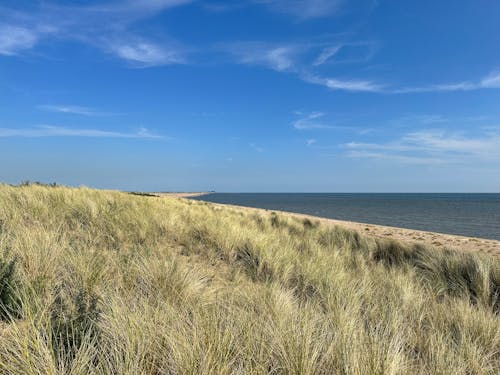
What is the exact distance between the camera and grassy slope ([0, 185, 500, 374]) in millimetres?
1981

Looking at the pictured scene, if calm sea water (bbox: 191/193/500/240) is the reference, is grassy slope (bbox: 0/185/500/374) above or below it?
above

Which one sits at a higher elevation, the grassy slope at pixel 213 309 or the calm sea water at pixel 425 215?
the grassy slope at pixel 213 309

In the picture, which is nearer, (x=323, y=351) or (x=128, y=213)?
(x=323, y=351)

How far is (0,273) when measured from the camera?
2.82 m

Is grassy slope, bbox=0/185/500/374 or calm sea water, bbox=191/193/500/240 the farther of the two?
calm sea water, bbox=191/193/500/240

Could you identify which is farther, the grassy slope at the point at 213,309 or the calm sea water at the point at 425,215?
the calm sea water at the point at 425,215

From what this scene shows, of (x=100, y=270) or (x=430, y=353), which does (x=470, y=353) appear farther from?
(x=100, y=270)

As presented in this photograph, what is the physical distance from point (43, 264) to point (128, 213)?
4.22 meters

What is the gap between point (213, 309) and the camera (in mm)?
2510

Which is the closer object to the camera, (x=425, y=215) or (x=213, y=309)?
(x=213, y=309)

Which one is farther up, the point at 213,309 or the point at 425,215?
the point at 213,309

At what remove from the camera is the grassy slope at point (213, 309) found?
1981mm

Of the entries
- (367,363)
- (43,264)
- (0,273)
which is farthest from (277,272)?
(0,273)

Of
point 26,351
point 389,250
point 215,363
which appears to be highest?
point 26,351
